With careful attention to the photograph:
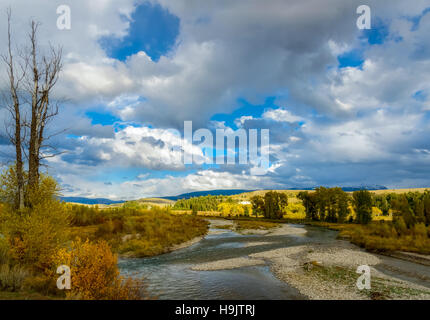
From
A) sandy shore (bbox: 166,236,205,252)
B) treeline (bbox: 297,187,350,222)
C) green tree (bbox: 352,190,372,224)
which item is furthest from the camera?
treeline (bbox: 297,187,350,222)

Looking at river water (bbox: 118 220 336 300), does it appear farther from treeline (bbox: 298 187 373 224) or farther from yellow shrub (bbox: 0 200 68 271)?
treeline (bbox: 298 187 373 224)

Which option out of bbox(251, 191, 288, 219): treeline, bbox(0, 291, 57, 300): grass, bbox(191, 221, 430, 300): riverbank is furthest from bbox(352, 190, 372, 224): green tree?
bbox(0, 291, 57, 300): grass

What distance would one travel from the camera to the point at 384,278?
20.2m

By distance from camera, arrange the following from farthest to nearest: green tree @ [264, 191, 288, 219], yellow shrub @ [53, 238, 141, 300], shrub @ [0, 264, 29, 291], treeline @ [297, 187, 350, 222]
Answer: green tree @ [264, 191, 288, 219] < treeline @ [297, 187, 350, 222] < shrub @ [0, 264, 29, 291] < yellow shrub @ [53, 238, 141, 300]

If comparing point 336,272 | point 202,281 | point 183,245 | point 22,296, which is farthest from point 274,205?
point 22,296

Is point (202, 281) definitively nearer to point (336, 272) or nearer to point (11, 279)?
point (336, 272)

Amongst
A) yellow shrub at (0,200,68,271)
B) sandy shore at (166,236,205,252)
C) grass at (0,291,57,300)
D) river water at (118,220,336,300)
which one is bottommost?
sandy shore at (166,236,205,252)

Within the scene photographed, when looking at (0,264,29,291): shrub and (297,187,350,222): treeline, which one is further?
(297,187,350,222): treeline

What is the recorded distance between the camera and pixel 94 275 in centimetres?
1195

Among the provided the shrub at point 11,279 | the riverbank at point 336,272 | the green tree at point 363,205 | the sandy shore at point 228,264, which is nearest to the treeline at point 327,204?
the green tree at point 363,205

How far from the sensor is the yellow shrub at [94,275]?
38.2 ft

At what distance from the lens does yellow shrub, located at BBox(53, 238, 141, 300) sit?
11633 millimetres
